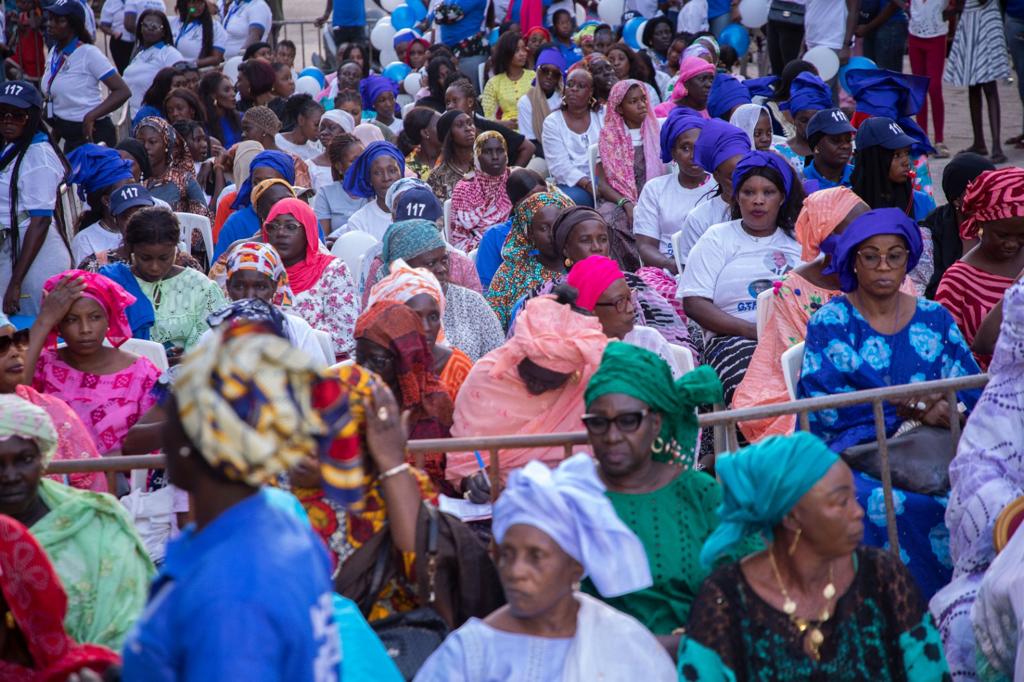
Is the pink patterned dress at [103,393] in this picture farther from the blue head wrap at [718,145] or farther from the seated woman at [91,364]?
the blue head wrap at [718,145]

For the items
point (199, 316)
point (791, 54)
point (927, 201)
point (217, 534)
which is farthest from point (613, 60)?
point (217, 534)

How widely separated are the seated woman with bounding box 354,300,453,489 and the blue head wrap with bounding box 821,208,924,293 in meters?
1.59

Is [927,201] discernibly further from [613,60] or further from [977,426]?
[613,60]

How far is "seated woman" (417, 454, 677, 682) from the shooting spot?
3330 millimetres

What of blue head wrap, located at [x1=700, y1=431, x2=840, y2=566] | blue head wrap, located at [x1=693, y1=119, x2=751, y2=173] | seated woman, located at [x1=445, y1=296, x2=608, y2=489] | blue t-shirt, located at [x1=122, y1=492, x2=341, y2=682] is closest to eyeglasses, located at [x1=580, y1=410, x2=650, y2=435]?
blue head wrap, located at [x1=700, y1=431, x2=840, y2=566]

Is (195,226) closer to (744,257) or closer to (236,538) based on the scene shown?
(744,257)

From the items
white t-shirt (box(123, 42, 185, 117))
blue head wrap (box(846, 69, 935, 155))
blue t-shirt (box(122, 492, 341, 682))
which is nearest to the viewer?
blue t-shirt (box(122, 492, 341, 682))

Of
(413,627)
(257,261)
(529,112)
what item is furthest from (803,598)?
(529,112)

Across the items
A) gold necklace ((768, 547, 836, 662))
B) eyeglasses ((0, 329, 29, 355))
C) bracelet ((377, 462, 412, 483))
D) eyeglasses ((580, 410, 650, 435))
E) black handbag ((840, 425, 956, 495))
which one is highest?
eyeglasses ((0, 329, 29, 355))

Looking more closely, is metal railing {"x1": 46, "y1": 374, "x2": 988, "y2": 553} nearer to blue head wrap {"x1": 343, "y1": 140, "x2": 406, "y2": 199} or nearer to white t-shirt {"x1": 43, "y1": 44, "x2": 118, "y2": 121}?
blue head wrap {"x1": 343, "y1": 140, "x2": 406, "y2": 199}

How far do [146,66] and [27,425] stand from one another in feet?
36.6

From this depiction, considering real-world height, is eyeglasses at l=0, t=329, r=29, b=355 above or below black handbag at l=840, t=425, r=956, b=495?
above

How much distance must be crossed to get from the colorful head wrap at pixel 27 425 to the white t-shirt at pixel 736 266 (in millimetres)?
3652

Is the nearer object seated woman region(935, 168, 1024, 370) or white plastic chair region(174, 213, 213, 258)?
seated woman region(935, 168, 1024, 370)
